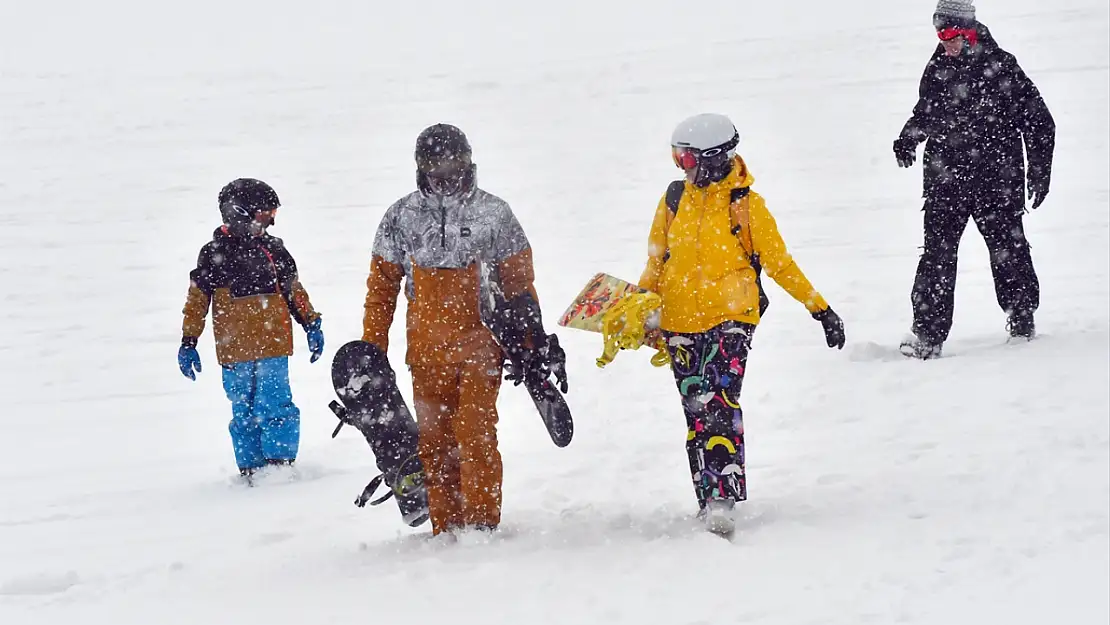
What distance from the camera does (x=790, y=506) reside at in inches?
241

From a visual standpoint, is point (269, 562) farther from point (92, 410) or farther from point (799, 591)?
point (92, 410)

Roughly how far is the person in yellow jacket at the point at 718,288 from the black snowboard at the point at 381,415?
3.96ft

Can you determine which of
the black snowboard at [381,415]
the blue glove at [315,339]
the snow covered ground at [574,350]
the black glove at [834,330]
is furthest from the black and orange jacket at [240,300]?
the black glove at [834,330]

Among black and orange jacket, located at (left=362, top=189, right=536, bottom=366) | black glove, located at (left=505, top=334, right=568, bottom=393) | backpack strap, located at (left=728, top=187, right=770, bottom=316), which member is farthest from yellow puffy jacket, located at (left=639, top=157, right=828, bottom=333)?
black and orange jacket, located at (left=362, top=189, right=536, bottom=366)

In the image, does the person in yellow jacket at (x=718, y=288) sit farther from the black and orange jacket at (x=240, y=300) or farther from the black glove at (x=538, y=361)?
the black and orange jacket at (x=240, y=300)

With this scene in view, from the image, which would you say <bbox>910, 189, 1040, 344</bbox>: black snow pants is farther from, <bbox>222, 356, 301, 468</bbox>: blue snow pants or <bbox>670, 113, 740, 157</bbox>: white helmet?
<bbox>222, 356, 301, 468</bbox>: blue snow pants

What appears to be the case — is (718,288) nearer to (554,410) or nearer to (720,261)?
(720,261)

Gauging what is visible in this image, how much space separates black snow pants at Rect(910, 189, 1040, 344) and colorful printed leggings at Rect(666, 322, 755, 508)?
114 inches

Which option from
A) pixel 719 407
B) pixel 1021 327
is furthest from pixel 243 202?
pixel 1021 327

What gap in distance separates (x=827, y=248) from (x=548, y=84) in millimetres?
8325

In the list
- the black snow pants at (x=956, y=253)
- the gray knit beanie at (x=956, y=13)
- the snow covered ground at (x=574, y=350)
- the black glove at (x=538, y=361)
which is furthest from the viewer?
the black snow pants at (x=956, y=253)

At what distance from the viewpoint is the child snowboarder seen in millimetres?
7480

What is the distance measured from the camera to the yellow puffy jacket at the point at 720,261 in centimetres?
568

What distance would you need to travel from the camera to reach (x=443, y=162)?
557 centimetres
